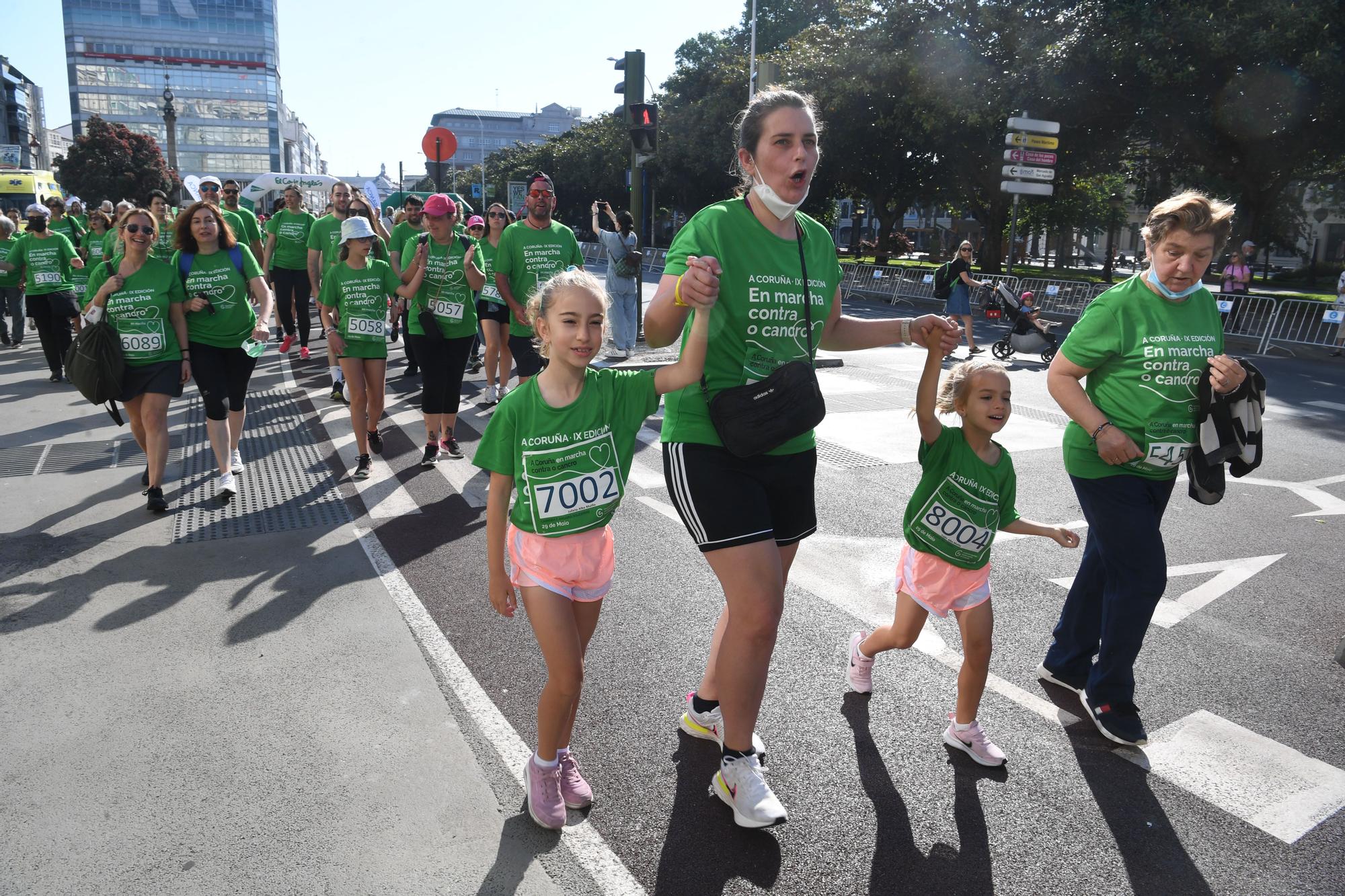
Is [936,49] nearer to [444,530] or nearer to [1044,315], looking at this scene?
[1044,315]

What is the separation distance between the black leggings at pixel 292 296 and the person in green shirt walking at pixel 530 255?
564 cm

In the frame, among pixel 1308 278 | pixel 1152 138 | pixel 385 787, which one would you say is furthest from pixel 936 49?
pixel 385 787

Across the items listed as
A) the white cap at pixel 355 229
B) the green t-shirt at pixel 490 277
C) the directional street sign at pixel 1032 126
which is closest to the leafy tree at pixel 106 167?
the directional street sign at pixel 1032 126

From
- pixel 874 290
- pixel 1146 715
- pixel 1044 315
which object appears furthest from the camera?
pixel 874 290

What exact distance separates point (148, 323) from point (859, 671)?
495cm

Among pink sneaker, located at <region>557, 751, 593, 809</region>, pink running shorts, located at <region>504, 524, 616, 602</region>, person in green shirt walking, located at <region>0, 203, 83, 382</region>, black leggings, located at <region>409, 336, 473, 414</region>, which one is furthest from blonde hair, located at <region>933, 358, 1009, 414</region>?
person in green shirt walking, located at <region>0, 203, 83, 382</region>

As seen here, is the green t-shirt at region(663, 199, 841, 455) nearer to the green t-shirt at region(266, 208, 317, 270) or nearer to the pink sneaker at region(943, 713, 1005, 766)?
the pink sneaker at region(943, 713, 1005, 766)

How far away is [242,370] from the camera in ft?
21.3

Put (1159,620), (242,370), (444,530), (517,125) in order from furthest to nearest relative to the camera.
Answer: (517,125) < (242,370) < (444,530) < (1159,620)

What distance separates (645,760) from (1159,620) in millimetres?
2818

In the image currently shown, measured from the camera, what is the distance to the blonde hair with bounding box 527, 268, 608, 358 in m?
2.82

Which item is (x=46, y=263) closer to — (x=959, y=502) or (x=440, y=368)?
(x=440, y=368)

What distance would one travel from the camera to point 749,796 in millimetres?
2793

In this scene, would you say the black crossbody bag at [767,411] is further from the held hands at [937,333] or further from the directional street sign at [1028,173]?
the directional street sign at [1028,173]
